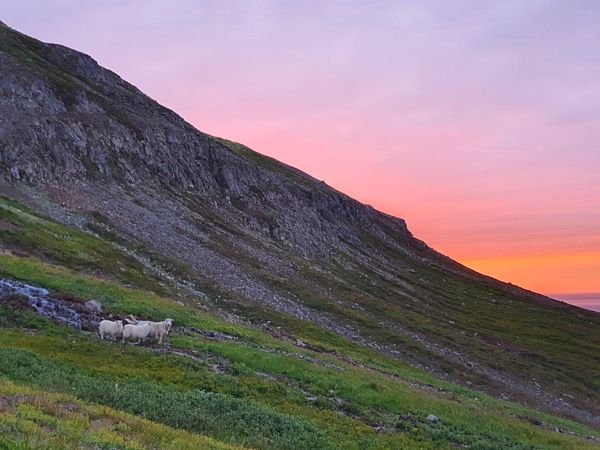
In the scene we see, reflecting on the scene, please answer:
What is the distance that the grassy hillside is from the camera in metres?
14.8

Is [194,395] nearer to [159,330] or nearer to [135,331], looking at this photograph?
[135,331]

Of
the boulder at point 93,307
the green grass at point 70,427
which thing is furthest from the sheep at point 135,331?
the green grass at point 70,427

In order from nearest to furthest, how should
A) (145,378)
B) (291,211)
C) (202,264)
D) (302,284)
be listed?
(145,378) → (202,264) → (302,284) → (291,211)

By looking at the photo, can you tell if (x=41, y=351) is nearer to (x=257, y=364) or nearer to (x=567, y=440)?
(x=257, y=364)

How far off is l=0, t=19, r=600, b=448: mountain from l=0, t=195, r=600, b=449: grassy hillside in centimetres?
18

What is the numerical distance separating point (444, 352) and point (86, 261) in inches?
1768

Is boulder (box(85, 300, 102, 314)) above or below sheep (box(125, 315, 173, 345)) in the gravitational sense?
below

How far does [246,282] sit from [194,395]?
4863cm

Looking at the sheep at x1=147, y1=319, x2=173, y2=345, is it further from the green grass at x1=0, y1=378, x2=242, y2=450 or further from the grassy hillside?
the green grass at x1=0, y1=378, x2=242, y2=450

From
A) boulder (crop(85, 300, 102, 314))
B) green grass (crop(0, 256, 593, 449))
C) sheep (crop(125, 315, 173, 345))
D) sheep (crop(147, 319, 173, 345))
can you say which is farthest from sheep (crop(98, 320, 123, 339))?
boulder (crop(85, 300, 102, 314))

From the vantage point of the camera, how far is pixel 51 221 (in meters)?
64.0

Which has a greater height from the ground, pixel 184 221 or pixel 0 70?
pixel 0 70

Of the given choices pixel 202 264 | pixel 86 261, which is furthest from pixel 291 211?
pixel 86 261

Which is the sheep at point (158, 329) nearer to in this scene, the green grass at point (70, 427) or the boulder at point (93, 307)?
the boulder at point (93, 307)
